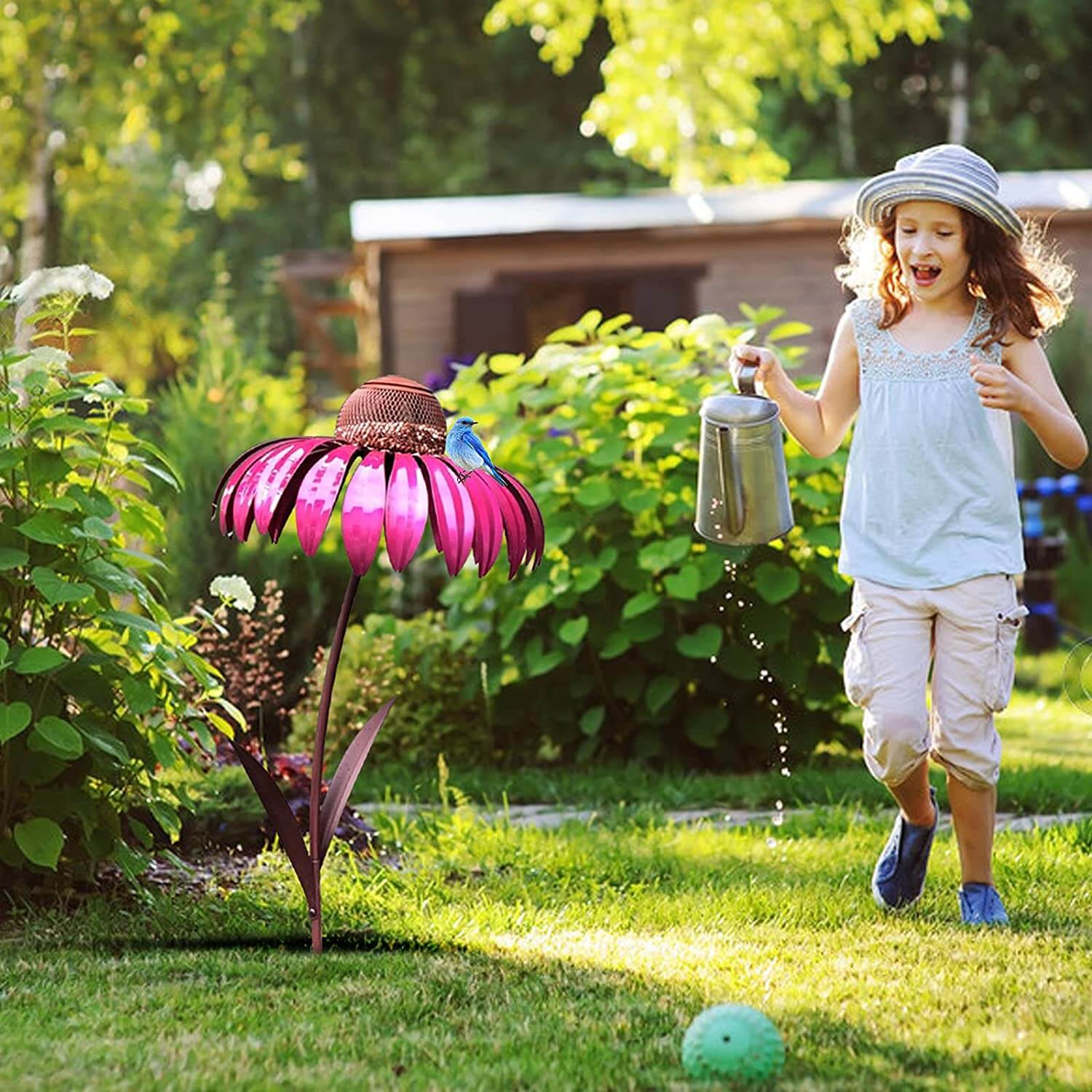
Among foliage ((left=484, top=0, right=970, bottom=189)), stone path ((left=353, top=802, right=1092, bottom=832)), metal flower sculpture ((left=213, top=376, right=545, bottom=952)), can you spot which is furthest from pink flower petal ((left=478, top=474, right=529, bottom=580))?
foliage ((left=484, top=0, right=970, bottom=189))

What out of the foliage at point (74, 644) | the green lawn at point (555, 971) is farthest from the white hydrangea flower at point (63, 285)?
the green lawn at point (555, 971)

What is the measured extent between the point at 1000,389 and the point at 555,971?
140cm

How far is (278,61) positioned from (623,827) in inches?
850

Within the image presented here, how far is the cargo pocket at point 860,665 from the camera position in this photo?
12.6 feet

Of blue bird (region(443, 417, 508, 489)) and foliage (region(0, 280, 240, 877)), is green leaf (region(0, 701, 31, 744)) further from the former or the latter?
blue bird (region(443, 417, 508, 489))

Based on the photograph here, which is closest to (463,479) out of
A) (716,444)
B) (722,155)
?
(716,444)

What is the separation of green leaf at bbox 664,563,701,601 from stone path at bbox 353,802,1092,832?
0.70 meters

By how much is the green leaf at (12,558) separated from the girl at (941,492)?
59.6 inches

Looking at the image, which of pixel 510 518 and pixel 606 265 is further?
pixel 606 265

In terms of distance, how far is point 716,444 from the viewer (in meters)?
3.95

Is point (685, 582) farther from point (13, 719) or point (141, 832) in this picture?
point (13, 719)

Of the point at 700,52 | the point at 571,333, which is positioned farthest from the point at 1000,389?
the point at 700,52

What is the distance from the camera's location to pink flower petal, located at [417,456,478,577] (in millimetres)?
3391

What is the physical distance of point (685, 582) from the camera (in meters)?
5.81
